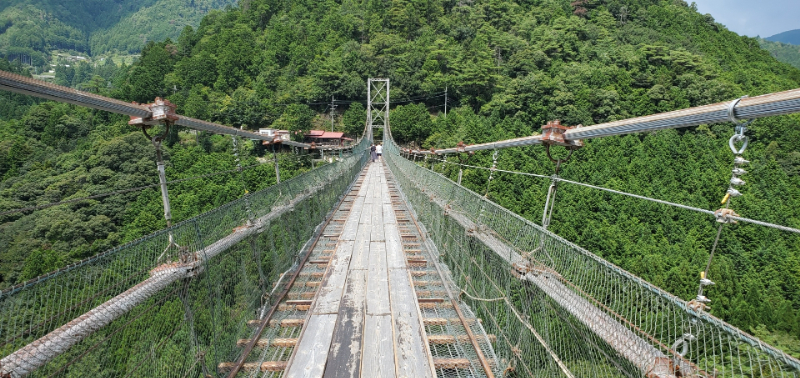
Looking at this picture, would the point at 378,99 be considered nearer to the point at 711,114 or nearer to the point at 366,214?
the point at 366,214

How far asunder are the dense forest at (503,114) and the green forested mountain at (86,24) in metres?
87.5

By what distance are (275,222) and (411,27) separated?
60.7 meters

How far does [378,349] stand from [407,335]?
0.74ft

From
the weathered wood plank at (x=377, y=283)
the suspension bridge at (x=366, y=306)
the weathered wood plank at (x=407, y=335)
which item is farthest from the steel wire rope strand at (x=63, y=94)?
the weathered wood plank at (x=407, y=335)

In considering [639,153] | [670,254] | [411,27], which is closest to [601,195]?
[670,254]

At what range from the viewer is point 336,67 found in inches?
1934

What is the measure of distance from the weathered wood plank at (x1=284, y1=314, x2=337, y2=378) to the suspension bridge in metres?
0.01

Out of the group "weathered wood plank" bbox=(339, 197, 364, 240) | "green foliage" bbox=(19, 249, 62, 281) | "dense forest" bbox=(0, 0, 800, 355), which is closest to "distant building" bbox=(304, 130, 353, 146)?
"dense forest" bbox=(0, 0, 800, 355)

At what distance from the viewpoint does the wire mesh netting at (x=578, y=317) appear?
3.55ft

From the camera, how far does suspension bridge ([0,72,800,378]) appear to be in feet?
3.89

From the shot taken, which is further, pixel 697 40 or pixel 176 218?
pixel 697 40

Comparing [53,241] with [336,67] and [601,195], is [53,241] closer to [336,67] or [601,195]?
[336,67]

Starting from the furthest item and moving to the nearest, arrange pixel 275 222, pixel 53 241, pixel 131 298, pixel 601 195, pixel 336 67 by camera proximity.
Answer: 1. pixel 336 67
2. pixel 601 195
3. pixel 53 241
4. pixel 275 222
5. pixel 131 298

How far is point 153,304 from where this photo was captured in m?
1.62
